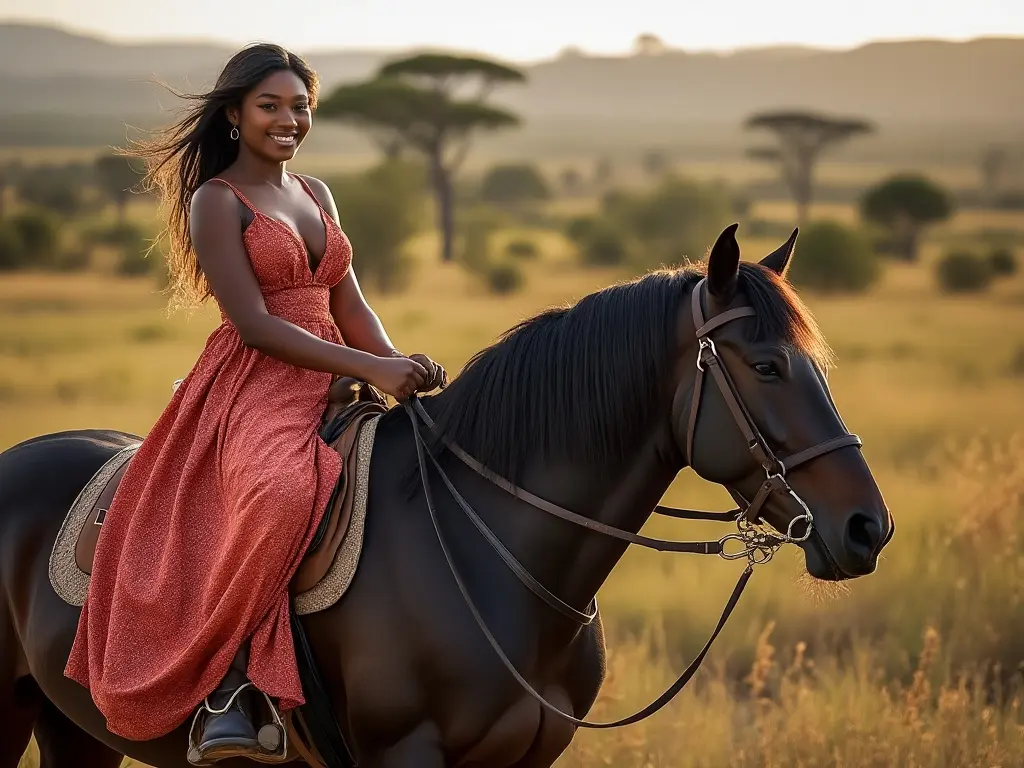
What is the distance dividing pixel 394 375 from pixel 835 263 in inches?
1118

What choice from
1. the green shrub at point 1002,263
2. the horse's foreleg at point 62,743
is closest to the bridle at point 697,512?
the horse's foreleg at point 62,743

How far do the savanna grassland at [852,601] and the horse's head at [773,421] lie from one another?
370 mm

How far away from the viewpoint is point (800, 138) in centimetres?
4853

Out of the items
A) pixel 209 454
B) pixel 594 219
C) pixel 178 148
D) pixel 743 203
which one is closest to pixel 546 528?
pixel 209 454

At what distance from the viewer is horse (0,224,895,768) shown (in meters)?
3.21

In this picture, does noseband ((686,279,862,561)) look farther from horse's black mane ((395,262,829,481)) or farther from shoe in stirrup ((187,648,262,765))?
shoe in stirrup ((187,648,262,765))

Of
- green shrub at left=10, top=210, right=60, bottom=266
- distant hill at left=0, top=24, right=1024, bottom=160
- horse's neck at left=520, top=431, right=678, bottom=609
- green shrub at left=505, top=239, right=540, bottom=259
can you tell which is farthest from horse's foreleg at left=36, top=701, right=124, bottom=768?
distant hill at left=0, top=24, right=1024, bottom=160

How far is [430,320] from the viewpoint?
2291 cm

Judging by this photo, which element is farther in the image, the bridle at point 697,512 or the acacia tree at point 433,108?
the acacia tree at point 433,108

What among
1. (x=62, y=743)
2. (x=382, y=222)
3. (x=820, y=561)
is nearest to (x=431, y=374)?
(x=820, y=561)

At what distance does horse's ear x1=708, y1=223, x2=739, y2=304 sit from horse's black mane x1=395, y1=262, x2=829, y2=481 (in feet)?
0.21

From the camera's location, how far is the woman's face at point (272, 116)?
3803 mm

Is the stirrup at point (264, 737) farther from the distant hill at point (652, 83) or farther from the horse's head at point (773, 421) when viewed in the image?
the distant hill at point (652, 83)

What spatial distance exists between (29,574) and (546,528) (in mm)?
1804
